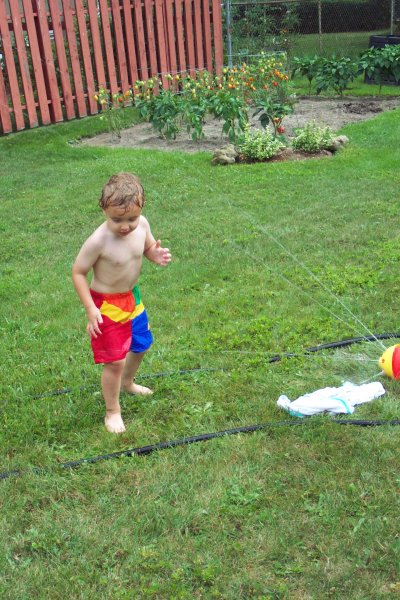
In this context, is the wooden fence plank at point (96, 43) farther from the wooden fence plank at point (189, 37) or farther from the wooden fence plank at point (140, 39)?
the wooden fence plank at point (189, 37)

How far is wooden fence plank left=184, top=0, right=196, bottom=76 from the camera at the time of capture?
13141 mm

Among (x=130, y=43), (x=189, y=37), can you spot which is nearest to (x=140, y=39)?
(x=130, y=43)

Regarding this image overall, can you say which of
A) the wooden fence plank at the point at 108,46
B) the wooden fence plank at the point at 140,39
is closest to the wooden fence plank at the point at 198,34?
the wooden fence plank at the point at 140,39

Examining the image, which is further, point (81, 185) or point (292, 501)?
point (81, 185)

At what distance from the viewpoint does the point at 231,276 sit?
5203mm

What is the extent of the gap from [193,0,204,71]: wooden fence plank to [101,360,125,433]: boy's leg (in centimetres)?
1120

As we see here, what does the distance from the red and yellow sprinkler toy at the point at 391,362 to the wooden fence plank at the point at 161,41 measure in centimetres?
996

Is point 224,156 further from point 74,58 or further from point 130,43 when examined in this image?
point 130,43

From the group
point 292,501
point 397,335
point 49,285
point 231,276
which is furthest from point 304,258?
point 292,501

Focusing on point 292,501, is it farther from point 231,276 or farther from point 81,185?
point 81,185

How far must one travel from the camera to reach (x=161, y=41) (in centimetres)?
1276

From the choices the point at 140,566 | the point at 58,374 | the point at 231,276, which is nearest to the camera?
the point at 140,566

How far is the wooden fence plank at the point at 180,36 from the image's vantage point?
42.4 ft

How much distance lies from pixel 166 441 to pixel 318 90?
1084 centimetres
